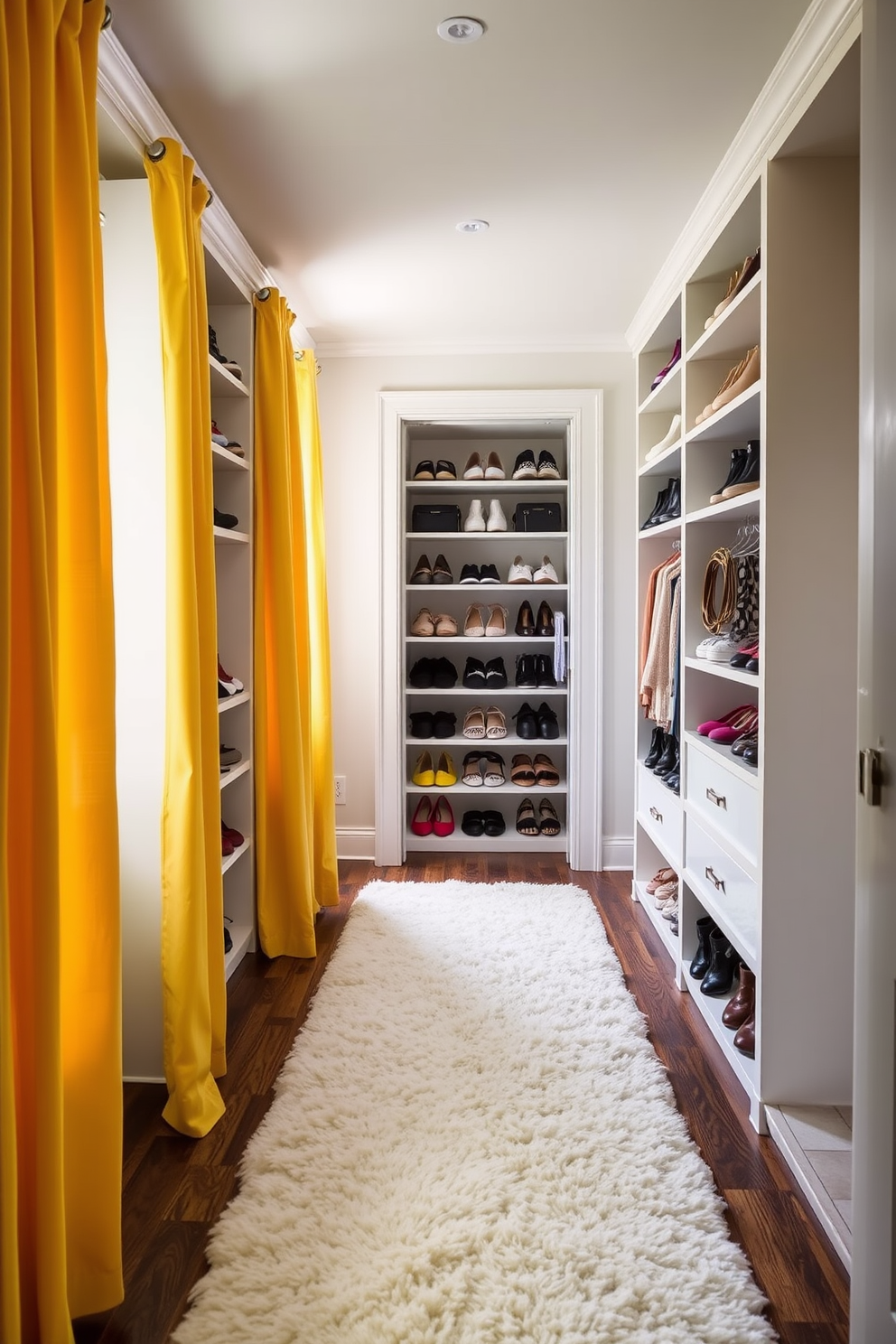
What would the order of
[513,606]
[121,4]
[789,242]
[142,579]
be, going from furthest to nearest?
[513,606] < [142,579] < [789,242] < [121,4]

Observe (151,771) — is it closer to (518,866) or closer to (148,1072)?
(148,1072)

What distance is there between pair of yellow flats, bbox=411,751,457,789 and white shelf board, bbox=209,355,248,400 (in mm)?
2156

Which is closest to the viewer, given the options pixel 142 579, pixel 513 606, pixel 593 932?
pixel 142 579

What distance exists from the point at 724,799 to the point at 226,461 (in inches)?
73.5

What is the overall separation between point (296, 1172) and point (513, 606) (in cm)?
324

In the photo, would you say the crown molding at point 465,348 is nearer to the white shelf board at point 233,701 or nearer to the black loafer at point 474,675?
the black loafer at point 474,675

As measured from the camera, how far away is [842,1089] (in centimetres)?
202

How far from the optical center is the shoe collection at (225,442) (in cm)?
261

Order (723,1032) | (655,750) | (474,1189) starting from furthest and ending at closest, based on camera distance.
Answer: (655,750)
(723,1032)
(474,1189)

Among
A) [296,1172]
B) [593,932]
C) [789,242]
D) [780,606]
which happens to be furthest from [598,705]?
[296,1172]

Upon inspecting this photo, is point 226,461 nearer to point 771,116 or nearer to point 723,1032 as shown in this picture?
point 771,116

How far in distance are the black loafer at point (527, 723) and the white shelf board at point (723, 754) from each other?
1.56m

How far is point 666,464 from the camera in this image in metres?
3.41

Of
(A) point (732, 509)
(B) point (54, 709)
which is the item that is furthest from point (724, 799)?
(B) point (54, 709)
